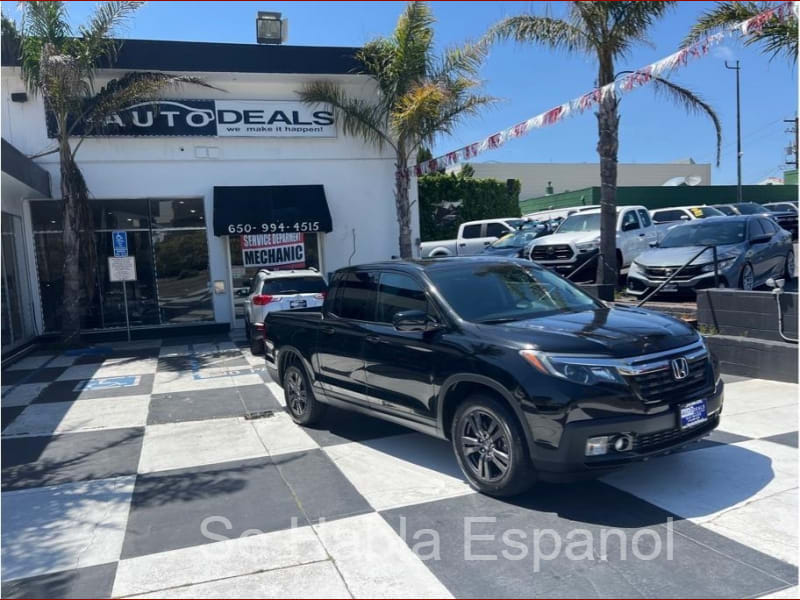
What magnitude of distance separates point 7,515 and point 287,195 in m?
12.0

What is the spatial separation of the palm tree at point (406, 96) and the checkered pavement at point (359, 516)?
378 inches

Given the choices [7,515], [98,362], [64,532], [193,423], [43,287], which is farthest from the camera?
[43,287]

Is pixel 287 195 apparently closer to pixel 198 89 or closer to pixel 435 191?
pixel 198 89

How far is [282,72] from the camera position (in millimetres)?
15820

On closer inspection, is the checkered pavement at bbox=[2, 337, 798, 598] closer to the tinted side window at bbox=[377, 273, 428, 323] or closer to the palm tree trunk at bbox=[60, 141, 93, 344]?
the tinted side window at bbox=[377, 273, 428, 323]

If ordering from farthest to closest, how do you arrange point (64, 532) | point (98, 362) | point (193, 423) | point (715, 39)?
point (98, 362) → point (715, 39) → point (193, 423) → point (64, 532)

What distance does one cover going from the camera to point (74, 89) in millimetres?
13445

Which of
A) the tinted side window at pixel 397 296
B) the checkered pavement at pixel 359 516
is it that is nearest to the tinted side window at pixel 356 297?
the tinted side window at pixel 397 296

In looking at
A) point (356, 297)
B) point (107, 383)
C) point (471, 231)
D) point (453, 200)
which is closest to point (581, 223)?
point (471, 231)

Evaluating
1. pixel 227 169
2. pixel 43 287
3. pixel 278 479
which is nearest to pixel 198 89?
pixel 227 169

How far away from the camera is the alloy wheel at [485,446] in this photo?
458 cm

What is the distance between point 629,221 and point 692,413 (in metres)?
11.8

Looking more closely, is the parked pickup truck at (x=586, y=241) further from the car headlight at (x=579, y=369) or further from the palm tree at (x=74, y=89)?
the car headlight at (x=579, y=369)

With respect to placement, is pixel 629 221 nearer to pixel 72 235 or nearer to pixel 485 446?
pixel 485 446
